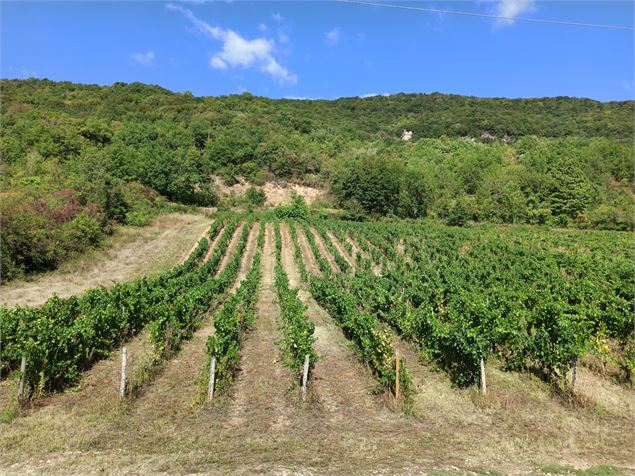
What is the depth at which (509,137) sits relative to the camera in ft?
345

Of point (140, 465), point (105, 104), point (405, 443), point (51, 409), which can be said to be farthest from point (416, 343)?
point (105, 104)

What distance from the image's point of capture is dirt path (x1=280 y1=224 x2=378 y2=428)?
9000 mm

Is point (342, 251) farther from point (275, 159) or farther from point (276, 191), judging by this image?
point (275, 159)

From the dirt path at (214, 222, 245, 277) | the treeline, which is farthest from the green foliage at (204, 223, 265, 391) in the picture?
the treeline

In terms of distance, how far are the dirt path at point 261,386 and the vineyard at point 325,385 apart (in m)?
0.05

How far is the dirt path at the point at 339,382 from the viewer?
29.5ft

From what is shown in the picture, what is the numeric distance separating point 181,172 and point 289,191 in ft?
74.6

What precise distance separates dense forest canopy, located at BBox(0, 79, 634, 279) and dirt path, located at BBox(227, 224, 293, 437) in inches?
681

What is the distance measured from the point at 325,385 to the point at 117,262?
76.8ft

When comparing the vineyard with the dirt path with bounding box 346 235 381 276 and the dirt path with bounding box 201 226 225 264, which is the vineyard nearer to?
the dirt path with bounding box 346 235 381 276

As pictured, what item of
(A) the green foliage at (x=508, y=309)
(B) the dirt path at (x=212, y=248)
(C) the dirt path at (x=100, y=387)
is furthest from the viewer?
(B) the dirt path at (x=212, y=248)

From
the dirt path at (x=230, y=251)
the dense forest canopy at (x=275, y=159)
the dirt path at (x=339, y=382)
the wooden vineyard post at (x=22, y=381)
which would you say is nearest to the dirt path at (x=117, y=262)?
the dense forest canopy at (x=275, y=159)

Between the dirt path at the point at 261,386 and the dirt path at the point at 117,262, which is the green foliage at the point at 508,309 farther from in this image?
the dirt path at the point at 117,262

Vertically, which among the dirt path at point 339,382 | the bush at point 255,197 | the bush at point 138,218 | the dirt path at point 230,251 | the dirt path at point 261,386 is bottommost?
the dirt path at point 261,386
